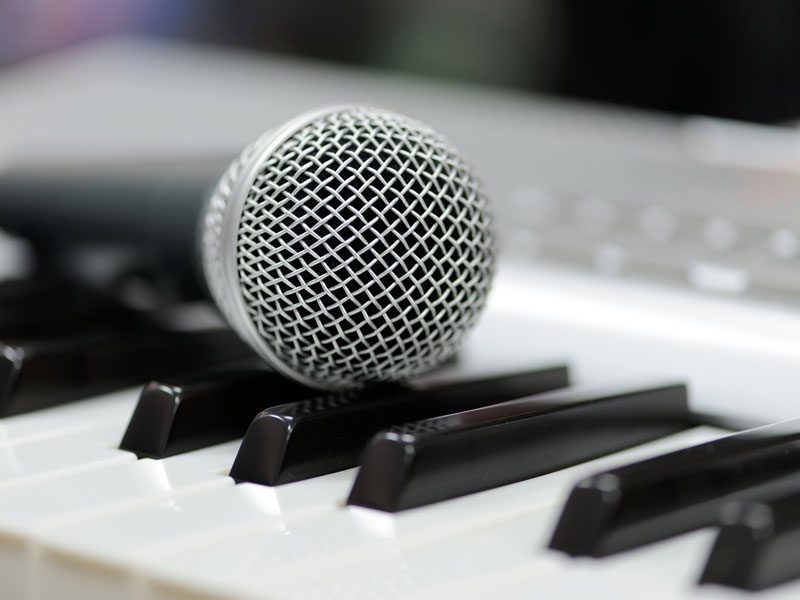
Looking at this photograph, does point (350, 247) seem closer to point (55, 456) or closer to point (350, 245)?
point (350, 245)

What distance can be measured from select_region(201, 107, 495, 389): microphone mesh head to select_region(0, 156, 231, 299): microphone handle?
24 centimetres

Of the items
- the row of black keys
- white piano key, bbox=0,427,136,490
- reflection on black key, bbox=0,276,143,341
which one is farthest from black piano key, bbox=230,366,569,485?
reflection on black key, bbox=0,276,143,341

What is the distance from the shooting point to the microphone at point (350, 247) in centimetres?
78

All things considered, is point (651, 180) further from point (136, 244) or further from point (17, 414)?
point (17, 414)

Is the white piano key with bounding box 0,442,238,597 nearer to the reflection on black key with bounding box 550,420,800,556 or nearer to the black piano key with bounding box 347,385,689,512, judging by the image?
the black piano key with bounding box 347,385,689,512

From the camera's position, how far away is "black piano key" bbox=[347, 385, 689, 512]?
71 cm

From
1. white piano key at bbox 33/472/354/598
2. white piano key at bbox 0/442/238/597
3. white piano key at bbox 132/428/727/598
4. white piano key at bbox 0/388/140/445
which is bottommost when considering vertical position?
white piano key at bbox 0/388/140/445

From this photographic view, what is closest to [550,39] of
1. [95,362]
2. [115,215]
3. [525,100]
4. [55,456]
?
[525,100]

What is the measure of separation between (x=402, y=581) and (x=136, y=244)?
0.66 meters

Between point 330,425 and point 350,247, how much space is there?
0.12 meters

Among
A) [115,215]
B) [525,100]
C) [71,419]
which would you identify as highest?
[525,100]

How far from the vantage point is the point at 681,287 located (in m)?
1.05

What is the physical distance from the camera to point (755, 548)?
1.88 ft

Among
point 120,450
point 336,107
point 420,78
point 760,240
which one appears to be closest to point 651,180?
point 760,240
